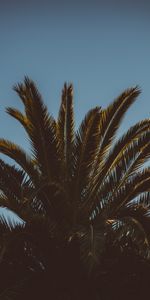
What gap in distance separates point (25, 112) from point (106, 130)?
170 cm

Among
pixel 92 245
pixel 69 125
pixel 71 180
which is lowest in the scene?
pixel 92 245

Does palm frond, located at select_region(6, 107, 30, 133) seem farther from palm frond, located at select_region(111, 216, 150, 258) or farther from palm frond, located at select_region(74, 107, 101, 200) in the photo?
palm frond, located at select_region(111, 216, 150, 258)

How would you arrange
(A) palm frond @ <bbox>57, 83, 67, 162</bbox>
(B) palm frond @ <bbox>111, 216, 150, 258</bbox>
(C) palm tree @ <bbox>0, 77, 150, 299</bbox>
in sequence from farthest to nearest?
1. (A) palm frond @ <bbox>57, 83, 67, 162</bbox>
2. (C) palm tree @ <bbox>0, 77, 150, 299</bbox>
3. (B) palm frond @ <bbox>111, 216, 150, 258</bbox>

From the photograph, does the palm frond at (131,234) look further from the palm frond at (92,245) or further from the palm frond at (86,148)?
the palm frond at (86,148)

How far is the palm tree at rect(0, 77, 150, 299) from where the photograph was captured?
25.5 feet

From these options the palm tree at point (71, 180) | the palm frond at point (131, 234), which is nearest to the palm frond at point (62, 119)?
the palm tree at point (71, 180)

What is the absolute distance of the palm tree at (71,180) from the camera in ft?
25.5

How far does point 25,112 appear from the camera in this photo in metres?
8.76

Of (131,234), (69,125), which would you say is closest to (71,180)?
(69,125)

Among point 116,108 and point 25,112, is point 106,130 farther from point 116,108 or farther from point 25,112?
point 25,112

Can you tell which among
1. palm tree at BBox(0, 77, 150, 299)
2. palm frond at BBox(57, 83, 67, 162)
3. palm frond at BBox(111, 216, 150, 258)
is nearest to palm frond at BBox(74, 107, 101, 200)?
palm tree at BBox(0, 77, 150, 299)

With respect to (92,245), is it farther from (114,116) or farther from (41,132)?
(114,116)

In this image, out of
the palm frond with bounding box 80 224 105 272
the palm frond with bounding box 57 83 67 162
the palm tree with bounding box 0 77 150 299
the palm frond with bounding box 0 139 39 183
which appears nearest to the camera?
the palm frond with bounding box 80 224 105 272

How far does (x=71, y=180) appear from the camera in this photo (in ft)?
27.9
